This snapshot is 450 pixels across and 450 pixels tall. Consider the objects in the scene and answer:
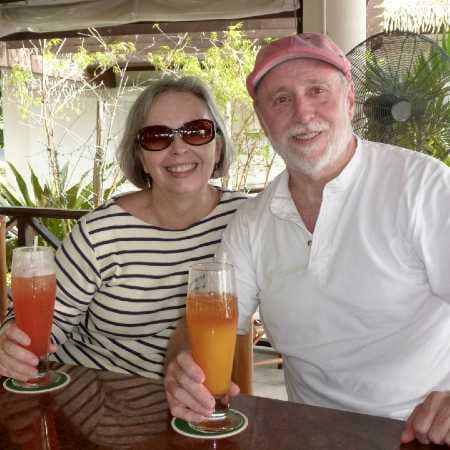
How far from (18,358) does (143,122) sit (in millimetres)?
1047

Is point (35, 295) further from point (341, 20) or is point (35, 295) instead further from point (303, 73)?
point (341, 20)

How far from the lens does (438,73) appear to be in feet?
9.59

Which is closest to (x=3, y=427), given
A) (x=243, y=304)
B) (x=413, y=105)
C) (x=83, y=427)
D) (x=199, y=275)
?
(x=83, y=427)

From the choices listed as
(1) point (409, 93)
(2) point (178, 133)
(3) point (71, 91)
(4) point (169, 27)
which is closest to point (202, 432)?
(2) point (178, 133)

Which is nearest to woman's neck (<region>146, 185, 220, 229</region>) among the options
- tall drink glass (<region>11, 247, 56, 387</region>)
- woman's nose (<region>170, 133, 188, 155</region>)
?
woman's nose (<region>170, 133, 188, 155</region>)

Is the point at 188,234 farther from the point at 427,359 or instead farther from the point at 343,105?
the point at 427,359

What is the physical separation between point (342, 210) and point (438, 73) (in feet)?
5.25

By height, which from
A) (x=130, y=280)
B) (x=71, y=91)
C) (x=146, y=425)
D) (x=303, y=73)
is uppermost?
(x=71, y=91)

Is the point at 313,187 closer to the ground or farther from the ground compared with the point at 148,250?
farther from the ground

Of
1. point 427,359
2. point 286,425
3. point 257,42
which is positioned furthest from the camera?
point 257,42

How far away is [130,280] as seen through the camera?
2.06 m

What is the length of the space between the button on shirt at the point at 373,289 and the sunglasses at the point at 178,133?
58cm

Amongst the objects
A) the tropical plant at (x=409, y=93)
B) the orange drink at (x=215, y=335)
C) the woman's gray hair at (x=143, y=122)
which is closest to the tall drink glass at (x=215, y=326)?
the orange drink at (x=215, y=335)

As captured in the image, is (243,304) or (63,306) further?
(63,306)
